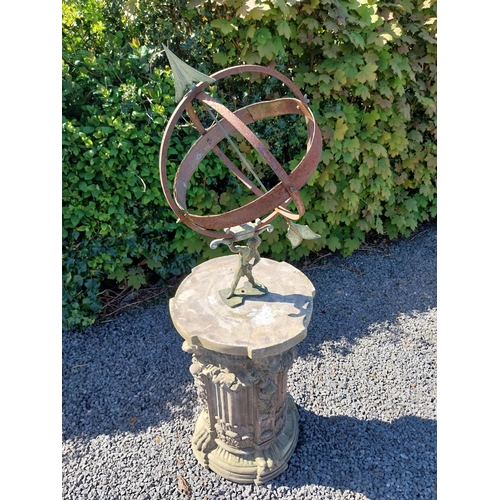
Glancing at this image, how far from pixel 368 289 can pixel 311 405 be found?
2.06 meters

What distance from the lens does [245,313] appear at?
10.0 feet

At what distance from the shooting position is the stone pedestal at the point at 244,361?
2871 millimetres

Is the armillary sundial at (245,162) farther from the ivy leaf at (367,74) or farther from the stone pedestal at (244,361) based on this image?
the ivy leaf at (367,74)

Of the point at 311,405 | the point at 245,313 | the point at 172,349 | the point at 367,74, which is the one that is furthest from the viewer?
the point at 367,74

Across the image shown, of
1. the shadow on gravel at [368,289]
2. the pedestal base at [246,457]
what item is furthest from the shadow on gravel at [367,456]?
the shadow on gravel at [368,289]

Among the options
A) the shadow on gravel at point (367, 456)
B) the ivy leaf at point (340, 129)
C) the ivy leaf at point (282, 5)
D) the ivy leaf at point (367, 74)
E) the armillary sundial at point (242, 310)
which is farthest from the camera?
the ivy leaf at point (340, 129)

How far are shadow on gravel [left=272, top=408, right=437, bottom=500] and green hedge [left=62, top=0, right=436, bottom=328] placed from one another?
248 cm

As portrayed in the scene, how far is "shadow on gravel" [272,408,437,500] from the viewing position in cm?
338

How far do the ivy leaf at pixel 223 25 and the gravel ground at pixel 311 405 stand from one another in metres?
3.32

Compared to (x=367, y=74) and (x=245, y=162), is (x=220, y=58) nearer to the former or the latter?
(x=367, y=74)

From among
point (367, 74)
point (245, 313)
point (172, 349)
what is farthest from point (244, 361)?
→ point (367, 74)

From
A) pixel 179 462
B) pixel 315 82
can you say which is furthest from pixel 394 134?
pixel 179 462

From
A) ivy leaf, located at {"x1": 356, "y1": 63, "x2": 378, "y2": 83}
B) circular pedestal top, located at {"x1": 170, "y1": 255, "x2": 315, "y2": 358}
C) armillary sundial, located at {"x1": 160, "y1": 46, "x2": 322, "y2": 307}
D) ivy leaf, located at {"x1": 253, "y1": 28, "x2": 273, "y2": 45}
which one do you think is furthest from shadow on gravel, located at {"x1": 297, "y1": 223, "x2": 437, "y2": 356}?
ivy leaf, located at {"x1": 253, "y1": 28, "x2": 273, "y2": 45}

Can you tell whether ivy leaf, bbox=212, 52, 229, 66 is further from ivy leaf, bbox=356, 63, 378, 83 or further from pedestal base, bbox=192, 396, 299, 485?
pedestal base, bbox=192, 396, 299, 485
